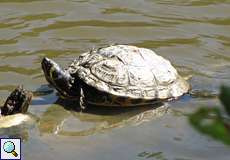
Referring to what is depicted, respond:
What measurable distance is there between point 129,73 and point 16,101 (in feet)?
3.45

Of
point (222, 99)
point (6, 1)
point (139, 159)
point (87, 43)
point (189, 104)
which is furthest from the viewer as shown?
point (6, 1)

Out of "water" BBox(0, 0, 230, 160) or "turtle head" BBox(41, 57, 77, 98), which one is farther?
"turtle head" BBox(41, 57, 77, 98)

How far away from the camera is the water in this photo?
3510 mm

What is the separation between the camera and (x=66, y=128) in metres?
3.98

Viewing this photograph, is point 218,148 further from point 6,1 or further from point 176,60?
point 6,1

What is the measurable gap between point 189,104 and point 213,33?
2042 mm

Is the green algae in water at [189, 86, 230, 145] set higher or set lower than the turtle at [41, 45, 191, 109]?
higher

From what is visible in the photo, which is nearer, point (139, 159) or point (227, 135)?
point (227, 135)

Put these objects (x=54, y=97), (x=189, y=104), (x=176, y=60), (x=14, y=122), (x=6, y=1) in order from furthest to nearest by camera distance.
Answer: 1. (x=6, y=1)
2. (x=176, y=60)
3. (x=54, y=97)
4. (x=189, y=104)
5. (x=14, y=122)

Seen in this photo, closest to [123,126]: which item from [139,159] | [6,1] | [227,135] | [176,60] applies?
[139,159]

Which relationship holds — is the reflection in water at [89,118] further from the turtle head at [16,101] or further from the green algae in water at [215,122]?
the green algae in water at [215,122]

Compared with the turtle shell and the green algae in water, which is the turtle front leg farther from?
the green algae in water

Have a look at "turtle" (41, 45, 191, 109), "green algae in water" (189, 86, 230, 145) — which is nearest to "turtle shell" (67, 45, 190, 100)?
"turtle" (41, 45, 191, 109)

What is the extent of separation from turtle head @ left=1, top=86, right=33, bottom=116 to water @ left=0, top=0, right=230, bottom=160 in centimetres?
20
